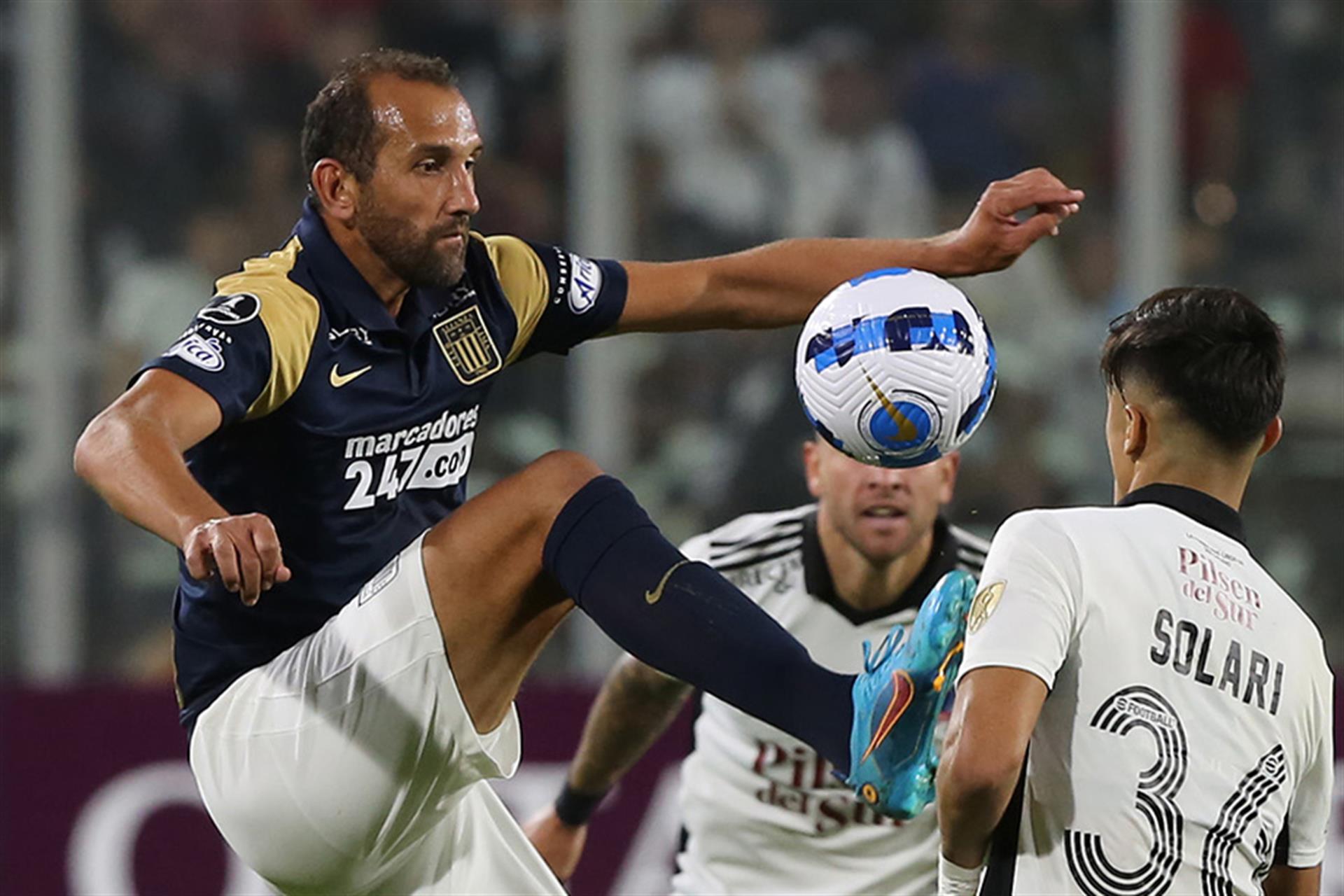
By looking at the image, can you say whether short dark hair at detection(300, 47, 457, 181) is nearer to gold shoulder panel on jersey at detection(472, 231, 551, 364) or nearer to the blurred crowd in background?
gold shoulder panel on jersey at detection(472, 231, 551, 364)

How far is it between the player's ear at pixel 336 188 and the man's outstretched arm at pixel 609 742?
1.20m

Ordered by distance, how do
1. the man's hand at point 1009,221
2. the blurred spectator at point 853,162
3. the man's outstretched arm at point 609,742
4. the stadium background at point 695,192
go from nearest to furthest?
1. the man's hand at point 1009,221
2. the man's outstretched arm at point 609,742
3. the stadium background at point 695,192
4. the blurred spectator at point 853,162

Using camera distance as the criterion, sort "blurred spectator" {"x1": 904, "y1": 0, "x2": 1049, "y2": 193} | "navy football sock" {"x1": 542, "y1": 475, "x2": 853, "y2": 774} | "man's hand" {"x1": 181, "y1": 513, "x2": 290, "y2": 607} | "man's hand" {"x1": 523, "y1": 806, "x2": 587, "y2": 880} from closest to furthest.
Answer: "man's hand" {"x1": 181, "y1": 513, "x2": 290, "y2": 607} < "navy football sock" {"x1": 542, "y1": 475, "x2": 853, "y2": 774} < "man's hand" {"x1": 523, "y1": 806, "x2": 587, "y2": 880} < "blurred spectator" {"x1": 904, "y1": 0, "x2": 1049, "y2": 193}

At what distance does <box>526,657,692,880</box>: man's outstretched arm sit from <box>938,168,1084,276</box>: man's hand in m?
1.12

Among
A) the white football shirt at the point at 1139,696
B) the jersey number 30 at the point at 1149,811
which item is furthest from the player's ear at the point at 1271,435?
the jersey number 30 at the point at 1149,811

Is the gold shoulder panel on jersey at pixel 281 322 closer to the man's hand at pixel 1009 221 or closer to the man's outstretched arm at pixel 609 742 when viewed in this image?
the man's hand at pixel 1009 221

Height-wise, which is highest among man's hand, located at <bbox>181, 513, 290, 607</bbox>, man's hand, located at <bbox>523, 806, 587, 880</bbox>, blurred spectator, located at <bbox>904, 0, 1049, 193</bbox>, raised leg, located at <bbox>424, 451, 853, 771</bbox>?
blurred spectator, located at <bbox>904, 0, 1049, 193</bbox>

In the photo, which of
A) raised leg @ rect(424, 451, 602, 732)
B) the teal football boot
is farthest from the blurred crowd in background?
the teal football boot

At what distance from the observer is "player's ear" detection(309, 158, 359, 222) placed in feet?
11.7

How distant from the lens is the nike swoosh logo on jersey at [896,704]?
299 centimetres

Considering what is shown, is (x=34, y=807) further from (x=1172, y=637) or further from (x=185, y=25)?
(x=1172, y=637)

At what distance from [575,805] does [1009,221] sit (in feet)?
5.35

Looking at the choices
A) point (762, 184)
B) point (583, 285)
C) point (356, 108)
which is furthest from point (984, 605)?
point (762, 184)

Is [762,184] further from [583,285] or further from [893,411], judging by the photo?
[893,411]
